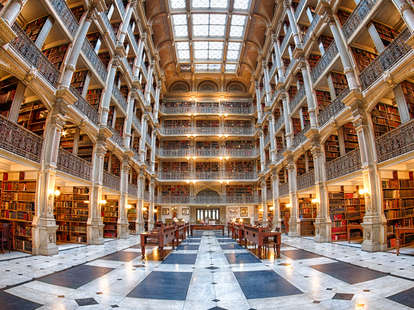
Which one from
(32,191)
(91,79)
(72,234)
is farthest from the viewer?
(91,79)

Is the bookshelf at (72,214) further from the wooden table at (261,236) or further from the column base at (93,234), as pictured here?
the wooden table at (261,236)

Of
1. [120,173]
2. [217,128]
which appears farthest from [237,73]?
[120,173]

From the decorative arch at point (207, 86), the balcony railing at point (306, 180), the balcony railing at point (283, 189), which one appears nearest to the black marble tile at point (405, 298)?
the balcony railing at point (306, 180)

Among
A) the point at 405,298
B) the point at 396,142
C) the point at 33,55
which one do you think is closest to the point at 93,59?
the point at 33,55

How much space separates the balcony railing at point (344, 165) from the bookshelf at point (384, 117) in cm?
111

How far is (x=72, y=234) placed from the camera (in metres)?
10.5

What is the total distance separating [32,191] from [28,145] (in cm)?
158

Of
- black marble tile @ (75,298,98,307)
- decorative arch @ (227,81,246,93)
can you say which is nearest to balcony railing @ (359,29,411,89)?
black marble tile @ (75,298,98,307)

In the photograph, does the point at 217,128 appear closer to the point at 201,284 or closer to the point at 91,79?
the point at 91,79

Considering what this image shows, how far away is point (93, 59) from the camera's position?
10.6 metres

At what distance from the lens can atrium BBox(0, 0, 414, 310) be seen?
420 centimetres

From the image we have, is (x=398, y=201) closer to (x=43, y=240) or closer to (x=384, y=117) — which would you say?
(x=384, y=117)

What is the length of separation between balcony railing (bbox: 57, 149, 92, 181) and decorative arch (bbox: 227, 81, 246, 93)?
1921cm

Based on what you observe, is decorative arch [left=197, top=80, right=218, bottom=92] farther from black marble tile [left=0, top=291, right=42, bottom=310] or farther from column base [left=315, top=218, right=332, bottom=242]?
black marble tile [left=0, top=291, right=42, bottom=310]
